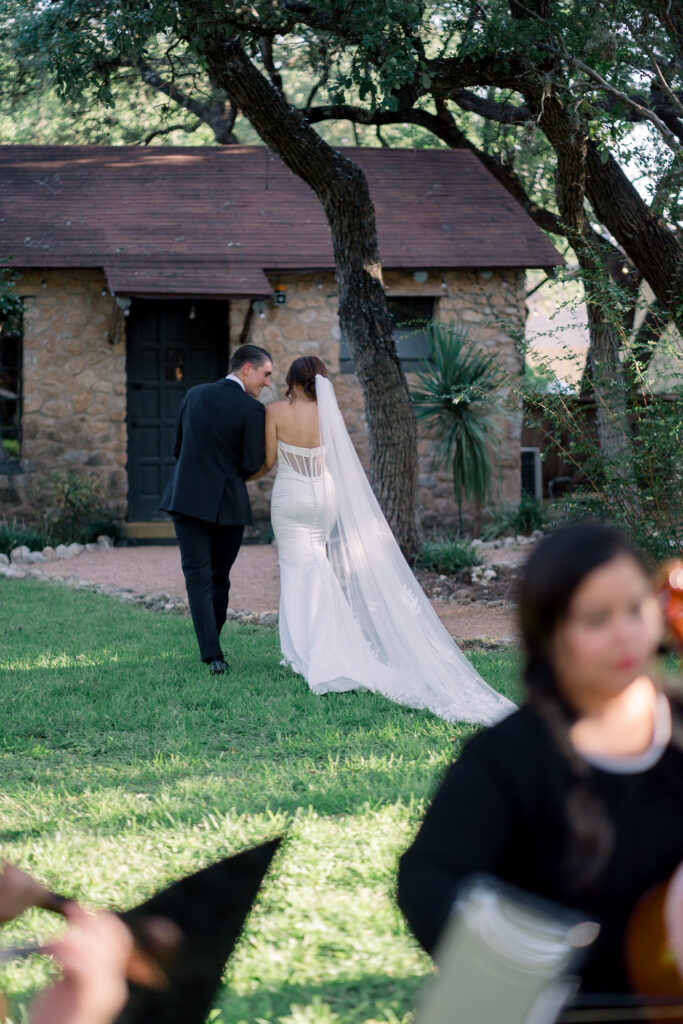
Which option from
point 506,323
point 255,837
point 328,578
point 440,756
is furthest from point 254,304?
point 255,837

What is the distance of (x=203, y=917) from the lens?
7.32 ft

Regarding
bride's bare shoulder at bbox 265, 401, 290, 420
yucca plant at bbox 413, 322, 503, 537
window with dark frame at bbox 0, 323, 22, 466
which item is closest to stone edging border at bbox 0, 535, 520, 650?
yucca plant at bbox 413, 322, 503, 537

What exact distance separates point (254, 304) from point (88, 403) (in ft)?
8.44

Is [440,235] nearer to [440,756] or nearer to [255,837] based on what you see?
[440,756]

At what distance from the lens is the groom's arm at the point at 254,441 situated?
7086 millimetres

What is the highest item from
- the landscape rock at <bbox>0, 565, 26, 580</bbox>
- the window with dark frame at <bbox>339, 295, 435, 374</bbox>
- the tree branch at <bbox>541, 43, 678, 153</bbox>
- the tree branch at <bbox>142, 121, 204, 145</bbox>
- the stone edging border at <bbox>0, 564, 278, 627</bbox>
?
the tree branch at <bbox>142, 121, 204, 145</bbox>

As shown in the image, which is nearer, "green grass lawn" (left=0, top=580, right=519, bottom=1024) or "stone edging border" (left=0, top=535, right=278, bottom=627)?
"green grass lawn" (left=0, top=580, right=519, bottom=1024)

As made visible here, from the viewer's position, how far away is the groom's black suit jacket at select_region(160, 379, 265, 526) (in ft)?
23.0

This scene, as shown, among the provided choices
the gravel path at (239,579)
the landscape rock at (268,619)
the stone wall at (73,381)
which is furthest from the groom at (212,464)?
the stone wall at (73,381)

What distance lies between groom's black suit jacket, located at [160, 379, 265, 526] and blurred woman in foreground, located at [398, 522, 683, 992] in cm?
531

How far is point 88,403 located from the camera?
47.8ft

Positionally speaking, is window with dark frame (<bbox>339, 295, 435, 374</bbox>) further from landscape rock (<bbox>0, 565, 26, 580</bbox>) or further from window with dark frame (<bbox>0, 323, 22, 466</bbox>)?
landscape rock (<bbox>0, 565, 26, 580</bbox>)

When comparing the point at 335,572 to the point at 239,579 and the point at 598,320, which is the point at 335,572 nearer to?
the point at 239,579

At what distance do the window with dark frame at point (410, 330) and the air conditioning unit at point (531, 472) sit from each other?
6.76 feet
